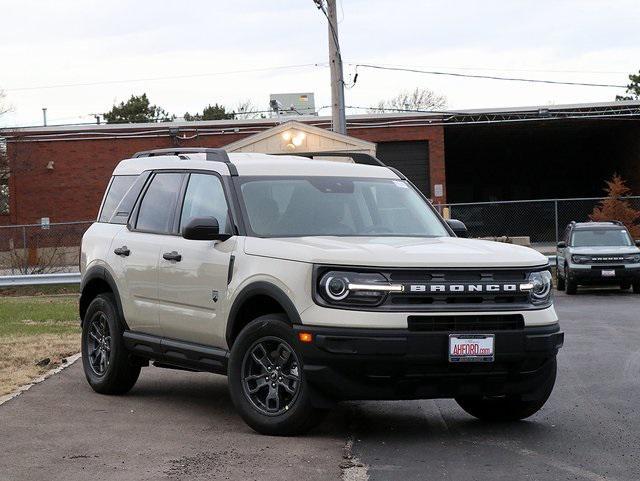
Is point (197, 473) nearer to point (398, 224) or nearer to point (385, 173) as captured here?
point (398, 224)

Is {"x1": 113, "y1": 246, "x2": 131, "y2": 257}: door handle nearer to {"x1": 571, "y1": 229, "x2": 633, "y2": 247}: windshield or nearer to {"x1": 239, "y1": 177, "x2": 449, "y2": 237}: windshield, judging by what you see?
{"x1": 239, "y1": 177, "x2": 449, "y2": 237}: windshield

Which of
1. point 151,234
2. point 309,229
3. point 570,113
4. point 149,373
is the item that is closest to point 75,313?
point 149,373

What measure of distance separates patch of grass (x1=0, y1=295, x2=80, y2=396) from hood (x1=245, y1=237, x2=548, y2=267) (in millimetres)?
3574

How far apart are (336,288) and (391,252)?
462 millimetres

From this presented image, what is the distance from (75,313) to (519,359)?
14.7 metres

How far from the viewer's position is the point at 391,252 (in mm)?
8172

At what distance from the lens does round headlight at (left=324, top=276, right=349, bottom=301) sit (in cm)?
803

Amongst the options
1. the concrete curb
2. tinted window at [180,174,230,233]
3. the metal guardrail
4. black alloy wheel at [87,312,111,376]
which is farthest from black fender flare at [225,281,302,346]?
the metal guardrail

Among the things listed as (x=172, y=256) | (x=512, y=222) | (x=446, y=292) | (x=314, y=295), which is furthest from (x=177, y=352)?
(x=512, y=222)

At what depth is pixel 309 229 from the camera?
9.23 metres

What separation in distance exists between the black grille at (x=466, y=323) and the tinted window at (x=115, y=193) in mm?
4158

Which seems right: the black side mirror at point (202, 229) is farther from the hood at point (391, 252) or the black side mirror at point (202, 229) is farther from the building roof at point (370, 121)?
the building roof at point (370, 121)

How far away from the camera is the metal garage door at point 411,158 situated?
49.2 metres

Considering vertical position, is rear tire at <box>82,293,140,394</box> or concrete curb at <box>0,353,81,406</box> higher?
rear tire at <box>82,293,140,394</box>
